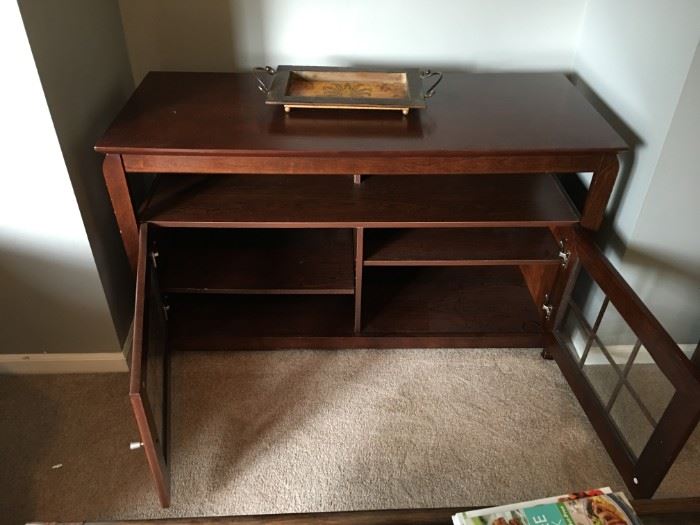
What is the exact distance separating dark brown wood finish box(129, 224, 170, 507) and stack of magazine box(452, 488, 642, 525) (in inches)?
20.8

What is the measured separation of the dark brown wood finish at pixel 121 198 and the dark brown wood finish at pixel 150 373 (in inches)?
1.9

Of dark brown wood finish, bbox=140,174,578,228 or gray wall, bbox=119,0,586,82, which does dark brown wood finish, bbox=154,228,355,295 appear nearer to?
dark brown wood finish, bbox=140,174,578,228

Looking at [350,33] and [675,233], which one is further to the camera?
[350,33]

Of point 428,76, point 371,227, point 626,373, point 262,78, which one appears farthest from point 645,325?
point 262,78

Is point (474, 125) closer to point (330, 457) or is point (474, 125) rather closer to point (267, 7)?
point (267, 7)

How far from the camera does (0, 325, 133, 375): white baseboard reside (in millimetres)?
1490

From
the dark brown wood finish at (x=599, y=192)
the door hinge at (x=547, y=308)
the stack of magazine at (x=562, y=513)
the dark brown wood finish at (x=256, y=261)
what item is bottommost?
the door hinge at (x=547, y=308)

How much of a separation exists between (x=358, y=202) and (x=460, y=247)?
29 cm

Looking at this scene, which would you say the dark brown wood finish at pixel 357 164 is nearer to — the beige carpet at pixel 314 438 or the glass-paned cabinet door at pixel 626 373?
the glass-paned cabinet door at pixel 626 373

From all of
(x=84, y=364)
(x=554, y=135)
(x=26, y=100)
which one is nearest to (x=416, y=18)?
(x=554, y=135)

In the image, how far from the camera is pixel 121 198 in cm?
125

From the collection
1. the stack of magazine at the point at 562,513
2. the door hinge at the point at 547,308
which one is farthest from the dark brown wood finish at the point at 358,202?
the stack of magazine at the point at 562,513

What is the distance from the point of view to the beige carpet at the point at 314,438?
1.25 meters

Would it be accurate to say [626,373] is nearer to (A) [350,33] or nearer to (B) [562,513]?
(B) [562,513]
